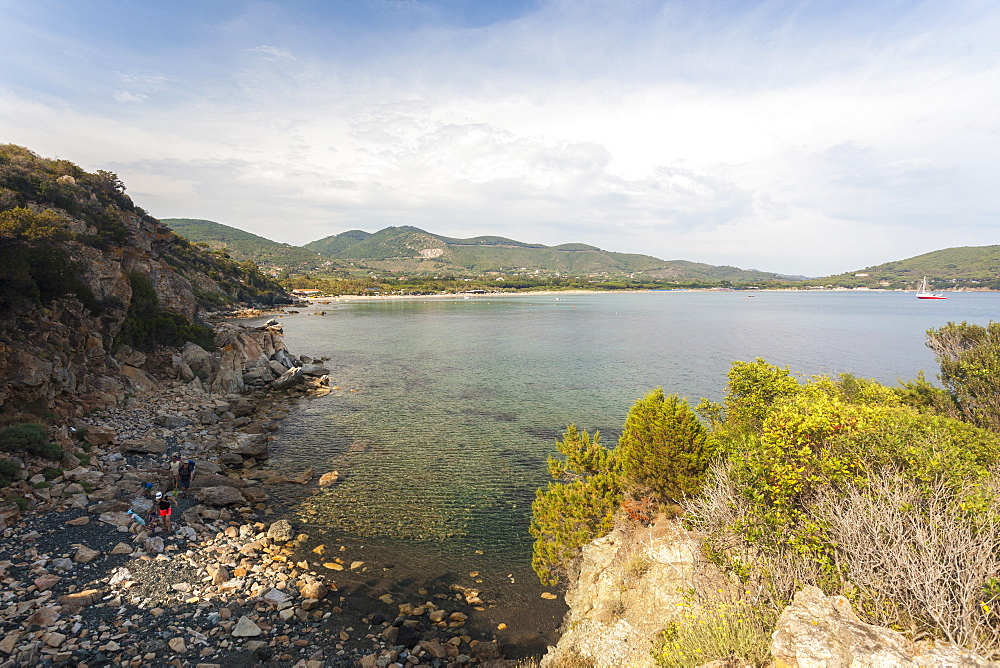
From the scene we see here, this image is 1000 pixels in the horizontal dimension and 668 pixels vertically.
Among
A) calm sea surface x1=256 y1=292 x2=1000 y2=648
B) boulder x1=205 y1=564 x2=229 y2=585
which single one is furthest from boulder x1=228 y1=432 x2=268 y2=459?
boulder x1=205 y1=564 x2=229 y2=585

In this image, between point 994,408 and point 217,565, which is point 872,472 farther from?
point 217,565

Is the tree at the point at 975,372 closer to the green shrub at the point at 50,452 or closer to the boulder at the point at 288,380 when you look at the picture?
the green shrub at the point at 50,452

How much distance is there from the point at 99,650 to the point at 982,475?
19.5 m

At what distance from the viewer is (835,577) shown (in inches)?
313

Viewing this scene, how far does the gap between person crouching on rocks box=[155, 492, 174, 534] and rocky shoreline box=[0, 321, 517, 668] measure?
209 mm

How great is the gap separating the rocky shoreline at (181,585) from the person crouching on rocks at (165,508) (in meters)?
0.21

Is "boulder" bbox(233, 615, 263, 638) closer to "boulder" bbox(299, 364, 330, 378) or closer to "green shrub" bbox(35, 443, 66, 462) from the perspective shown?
"green shrub" bbox(35, 443, 66, 462)

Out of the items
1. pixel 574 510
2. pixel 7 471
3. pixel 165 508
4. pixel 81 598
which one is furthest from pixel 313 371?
pixel 574 510

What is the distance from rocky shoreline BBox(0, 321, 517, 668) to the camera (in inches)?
431

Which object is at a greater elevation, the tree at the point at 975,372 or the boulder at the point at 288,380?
the tree at the point at 975,372

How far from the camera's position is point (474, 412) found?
3538 centimetres

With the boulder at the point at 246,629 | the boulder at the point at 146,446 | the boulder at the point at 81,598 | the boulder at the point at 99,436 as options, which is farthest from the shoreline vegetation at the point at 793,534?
the boulder at the point at 99,436

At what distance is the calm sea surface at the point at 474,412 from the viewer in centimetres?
1775

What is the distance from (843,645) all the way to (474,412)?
98.3 ft
